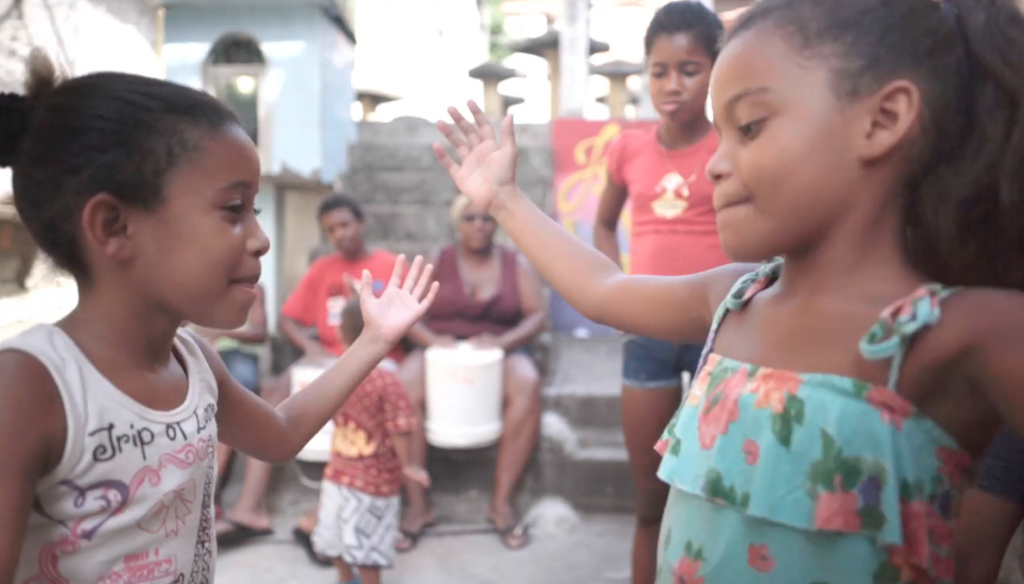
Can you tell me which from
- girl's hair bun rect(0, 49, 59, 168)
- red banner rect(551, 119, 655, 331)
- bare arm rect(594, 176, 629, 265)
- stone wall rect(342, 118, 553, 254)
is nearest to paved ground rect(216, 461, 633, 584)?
bare arm rect(594, 176, 629, 265)

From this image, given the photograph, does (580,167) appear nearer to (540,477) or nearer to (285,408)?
(540,477)

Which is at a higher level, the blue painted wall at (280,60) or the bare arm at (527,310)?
the blue painted wall at (280,60)

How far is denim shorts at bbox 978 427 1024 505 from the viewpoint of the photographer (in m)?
1.25

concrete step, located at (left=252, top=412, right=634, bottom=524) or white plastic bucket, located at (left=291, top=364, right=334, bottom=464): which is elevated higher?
white plastic bucket, located at (left=291, top=364, right=334, bottom=464)

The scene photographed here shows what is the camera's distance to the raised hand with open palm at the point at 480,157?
1.22 meters

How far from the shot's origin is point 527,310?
3.43 meters

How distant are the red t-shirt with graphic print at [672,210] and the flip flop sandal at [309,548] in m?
1.74

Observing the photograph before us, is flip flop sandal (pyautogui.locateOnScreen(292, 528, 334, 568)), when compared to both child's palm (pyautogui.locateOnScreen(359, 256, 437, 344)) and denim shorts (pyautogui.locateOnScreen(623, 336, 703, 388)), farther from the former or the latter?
child's palm (pyautogui.locateOnScreen(359, 256, 437, 344))

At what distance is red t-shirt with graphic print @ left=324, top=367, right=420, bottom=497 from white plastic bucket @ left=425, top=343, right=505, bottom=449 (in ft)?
1.61

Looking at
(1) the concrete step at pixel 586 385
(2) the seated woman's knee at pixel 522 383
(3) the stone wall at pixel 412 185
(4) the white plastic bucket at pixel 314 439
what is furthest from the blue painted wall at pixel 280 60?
(2) the seated woman's knee at pixel 522 383

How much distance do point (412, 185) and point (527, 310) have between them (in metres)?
1.61

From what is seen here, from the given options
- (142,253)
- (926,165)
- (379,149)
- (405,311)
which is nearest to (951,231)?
(926,165)

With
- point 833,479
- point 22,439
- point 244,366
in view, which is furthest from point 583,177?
point 22,439

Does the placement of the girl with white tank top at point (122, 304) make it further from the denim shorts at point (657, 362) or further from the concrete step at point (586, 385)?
→ the concrete step at point (586, 385)
